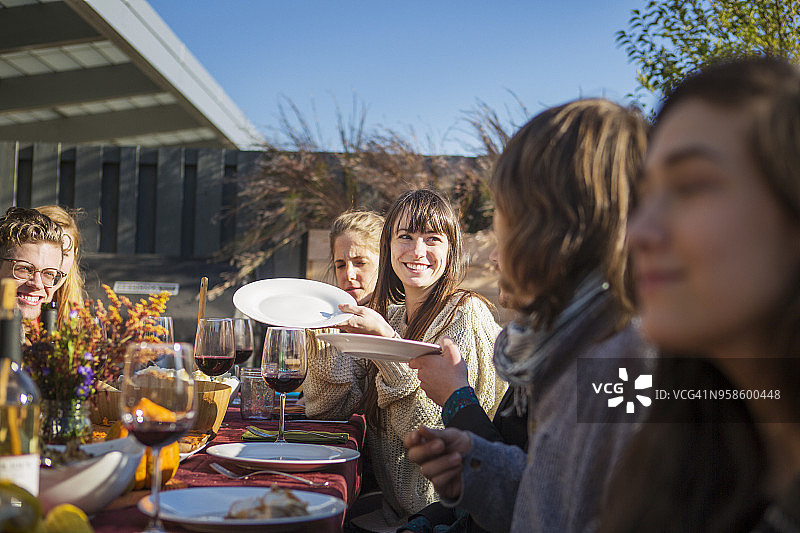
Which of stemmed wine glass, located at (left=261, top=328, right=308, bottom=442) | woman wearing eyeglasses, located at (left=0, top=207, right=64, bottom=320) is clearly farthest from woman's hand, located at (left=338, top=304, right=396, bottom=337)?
woman wearing eyeglasses, located at (left=0, top=207, right=64, bottom=320)

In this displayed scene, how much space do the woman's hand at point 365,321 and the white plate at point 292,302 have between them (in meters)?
0.03

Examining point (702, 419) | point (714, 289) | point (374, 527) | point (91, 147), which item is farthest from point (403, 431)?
point (91, 147)

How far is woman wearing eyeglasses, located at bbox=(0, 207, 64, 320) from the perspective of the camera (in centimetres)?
279

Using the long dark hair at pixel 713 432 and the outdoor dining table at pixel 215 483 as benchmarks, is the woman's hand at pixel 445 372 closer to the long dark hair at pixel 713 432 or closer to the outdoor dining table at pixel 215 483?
the outdoor dining table at pixel 215 483

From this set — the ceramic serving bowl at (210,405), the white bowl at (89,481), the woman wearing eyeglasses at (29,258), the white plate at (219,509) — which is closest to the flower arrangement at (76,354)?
the white bowl at (89,481)

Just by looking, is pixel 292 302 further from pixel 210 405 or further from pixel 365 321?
pixel 210 405

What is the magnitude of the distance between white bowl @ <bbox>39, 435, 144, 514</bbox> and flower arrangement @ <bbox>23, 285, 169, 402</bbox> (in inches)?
7.0

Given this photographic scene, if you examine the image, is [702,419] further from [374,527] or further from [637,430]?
[374,527]

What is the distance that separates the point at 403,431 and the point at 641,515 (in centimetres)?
169

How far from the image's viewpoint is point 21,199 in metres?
6.34

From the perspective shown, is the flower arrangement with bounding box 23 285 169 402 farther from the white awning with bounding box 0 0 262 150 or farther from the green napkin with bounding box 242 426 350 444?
the white awning with bounding box 0 0 262 150

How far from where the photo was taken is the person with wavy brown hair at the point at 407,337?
248 cm

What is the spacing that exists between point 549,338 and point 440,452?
366 mm

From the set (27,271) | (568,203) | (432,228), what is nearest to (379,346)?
(568,203)
